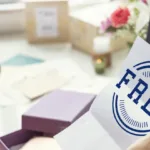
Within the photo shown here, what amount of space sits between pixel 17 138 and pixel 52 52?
0.59 m

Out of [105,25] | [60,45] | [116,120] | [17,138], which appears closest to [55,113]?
[17,138]

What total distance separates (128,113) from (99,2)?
1074 mm

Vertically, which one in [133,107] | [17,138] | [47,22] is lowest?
[17,138]

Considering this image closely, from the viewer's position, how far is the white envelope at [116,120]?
75cm

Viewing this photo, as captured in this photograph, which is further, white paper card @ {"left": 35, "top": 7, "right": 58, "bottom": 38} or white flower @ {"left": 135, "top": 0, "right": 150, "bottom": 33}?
white paper card @ {"left": 35, "top": 7, "right": 58, "bottom": 38}

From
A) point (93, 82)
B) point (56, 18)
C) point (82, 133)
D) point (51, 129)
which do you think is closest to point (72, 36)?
point (56, 18)

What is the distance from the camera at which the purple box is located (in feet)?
3.43

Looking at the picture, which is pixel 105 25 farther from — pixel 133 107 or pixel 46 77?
pixel 133 107

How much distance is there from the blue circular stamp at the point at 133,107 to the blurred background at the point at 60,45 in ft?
1.56

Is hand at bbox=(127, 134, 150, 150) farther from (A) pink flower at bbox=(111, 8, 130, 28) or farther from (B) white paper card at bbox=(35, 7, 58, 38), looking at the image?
(B) white paper card at bbox=(35, 7, 58, 38)

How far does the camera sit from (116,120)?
78 cm

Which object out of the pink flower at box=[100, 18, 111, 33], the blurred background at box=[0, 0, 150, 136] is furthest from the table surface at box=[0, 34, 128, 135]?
the pink flower at box=[100, 18, 111, 33]

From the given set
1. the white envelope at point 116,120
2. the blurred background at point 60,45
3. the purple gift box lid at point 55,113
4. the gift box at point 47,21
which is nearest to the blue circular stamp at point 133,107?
the white envelope at point 116,120

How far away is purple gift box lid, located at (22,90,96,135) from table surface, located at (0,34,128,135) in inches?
14.6
